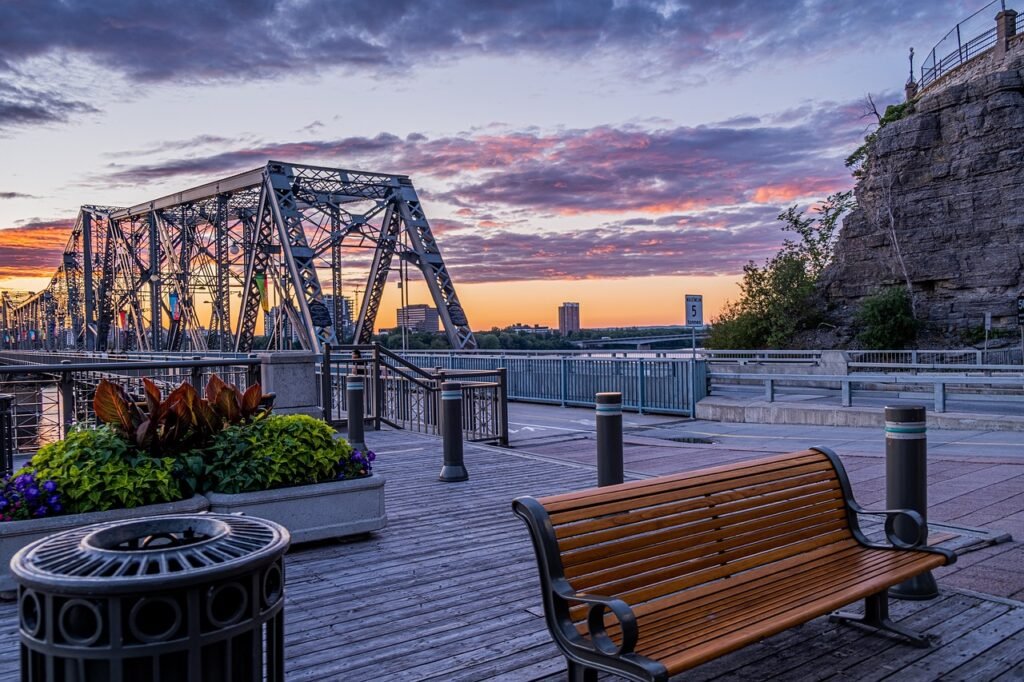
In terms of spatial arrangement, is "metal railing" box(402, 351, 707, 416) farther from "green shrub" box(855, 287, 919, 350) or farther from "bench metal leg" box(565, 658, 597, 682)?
"green shrub" box(855, 287, 919, 350)

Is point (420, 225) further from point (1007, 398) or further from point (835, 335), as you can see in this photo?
point (1007, 398)

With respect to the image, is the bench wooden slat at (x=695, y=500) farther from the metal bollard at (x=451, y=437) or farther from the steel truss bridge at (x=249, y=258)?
the steel truss bridge at (x=249, y=258)

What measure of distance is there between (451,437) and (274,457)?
336 cm

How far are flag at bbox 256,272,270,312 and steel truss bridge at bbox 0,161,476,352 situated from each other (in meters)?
0.06

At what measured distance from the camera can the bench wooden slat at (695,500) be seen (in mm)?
3627

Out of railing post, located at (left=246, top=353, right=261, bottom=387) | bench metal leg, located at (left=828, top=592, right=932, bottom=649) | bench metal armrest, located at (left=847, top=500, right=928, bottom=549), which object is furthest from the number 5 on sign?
bench metal leg, located at (left=828, top=592, right=932, bottom=649)

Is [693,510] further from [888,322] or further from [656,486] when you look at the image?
[888,322]

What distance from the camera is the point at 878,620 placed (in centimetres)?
448

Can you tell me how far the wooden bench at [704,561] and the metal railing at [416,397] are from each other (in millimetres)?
8236

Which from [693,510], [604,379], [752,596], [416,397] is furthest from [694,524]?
[604,379]

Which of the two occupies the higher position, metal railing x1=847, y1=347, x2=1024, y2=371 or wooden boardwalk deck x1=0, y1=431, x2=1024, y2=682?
metal railing x1=847, y1=347, x2=1024, y2=371

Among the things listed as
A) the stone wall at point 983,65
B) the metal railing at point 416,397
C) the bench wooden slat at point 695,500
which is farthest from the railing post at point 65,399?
the stone wall at point 983,65

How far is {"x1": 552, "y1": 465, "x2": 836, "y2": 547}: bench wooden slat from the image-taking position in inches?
143

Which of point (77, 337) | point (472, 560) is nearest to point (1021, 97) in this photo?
point (472, 560)
